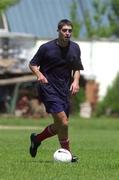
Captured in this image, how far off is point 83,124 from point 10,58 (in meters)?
8.25

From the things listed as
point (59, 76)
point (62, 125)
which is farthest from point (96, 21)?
point (62, 125)

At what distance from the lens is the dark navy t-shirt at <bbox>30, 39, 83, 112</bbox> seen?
1289 centimetres

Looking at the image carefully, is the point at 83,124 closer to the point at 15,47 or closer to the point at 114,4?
the point at 15,47

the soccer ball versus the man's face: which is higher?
the man's face

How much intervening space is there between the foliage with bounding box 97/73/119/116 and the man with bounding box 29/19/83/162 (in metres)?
34.6

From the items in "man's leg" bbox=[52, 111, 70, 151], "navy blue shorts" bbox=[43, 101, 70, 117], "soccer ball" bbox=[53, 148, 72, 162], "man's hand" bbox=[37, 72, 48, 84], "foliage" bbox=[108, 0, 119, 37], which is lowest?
"foliage" bbox=[108, 0, 119, 37]

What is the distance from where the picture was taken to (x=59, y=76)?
1294 cm

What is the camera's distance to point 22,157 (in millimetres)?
14094

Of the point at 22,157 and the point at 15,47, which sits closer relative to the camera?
the point at 22,157

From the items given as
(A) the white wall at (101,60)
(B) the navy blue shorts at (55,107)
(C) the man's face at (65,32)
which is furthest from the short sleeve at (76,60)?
(A) the white wall at (101,60)

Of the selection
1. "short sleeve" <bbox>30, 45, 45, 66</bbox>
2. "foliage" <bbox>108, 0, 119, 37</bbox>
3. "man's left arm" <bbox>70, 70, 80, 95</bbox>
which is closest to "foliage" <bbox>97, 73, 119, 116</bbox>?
"foliage" <bbox>108, 0, 119, 37</bbox>

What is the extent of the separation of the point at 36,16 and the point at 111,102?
8107 millimetres

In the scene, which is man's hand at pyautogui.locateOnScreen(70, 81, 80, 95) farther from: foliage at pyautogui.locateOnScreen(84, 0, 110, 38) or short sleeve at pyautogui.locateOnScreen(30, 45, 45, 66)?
foliage at pyautogui.locateOnScreen(84, 0, 110, 38)

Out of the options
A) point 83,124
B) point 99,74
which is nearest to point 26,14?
point 99,74
